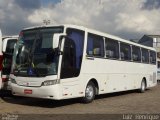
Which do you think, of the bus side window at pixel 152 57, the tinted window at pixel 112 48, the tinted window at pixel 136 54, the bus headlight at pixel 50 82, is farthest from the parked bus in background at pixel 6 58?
the bus side window at pixel 152 57

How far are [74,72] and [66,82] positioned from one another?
2.35 ft

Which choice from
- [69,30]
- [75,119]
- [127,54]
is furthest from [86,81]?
[127,54]

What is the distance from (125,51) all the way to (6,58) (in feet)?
22.6

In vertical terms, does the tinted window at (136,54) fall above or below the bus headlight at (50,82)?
above

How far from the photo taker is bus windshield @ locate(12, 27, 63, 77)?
14.0 m

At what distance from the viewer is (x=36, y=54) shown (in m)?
14.3

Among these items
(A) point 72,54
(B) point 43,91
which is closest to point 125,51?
(A) point 72,54

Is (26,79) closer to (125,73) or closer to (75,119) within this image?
(75,119)

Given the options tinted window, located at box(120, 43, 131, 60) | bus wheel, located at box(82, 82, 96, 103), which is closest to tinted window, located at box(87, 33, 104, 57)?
bus wheel, located at box(82, 82, 96, 103)

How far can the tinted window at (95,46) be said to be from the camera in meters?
16.2

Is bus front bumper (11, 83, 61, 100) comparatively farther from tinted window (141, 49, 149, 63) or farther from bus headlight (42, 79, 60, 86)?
tinted window (141, 49, 149, 63)

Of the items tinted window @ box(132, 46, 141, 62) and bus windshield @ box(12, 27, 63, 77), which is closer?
bus windshield @ box(12, 27, 63, 77)

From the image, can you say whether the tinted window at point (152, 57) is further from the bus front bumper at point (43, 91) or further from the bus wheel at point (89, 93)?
the bus front bumper at point (43, 91)

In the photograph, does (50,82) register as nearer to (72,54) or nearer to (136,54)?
(72,54)
